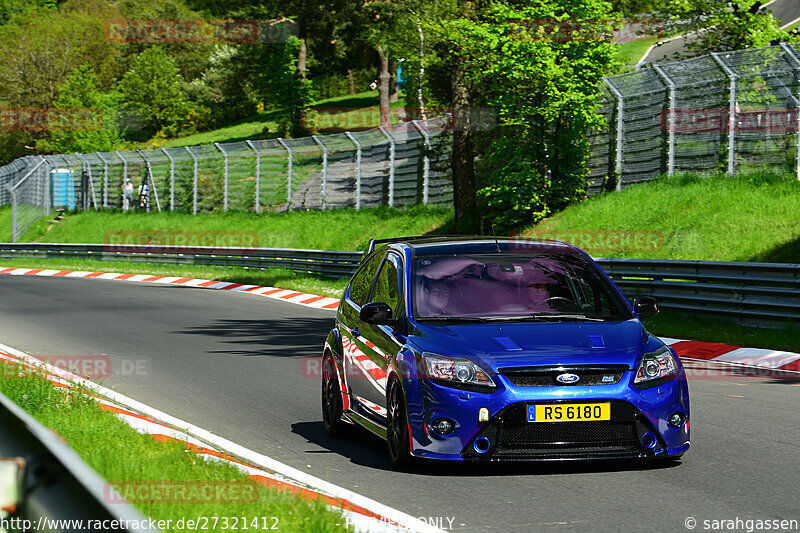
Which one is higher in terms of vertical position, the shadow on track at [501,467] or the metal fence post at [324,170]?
the shadow on track at [501,467]

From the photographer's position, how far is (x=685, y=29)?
35.8 m

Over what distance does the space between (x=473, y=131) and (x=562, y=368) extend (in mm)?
26097

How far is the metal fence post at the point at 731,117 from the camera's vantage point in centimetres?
2425

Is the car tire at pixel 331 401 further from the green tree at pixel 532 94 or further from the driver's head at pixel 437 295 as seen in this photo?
the green tree at pixel 532 94

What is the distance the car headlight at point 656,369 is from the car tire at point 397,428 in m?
1.47

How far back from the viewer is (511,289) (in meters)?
8.14

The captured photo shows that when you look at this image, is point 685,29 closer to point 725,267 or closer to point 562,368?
point 725,267

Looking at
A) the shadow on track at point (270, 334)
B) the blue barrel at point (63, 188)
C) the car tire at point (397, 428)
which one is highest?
the car tire at point (397, 428)

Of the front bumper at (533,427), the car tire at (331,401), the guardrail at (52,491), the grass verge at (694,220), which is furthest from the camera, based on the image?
the grass verge at (694,220)

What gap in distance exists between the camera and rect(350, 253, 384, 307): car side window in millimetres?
9203

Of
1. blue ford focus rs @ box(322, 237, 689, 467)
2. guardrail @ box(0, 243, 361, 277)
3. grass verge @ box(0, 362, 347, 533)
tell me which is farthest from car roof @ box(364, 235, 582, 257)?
guardrail @ box(0, 243, 361, 277)

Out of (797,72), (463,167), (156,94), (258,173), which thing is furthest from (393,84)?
(797,72)

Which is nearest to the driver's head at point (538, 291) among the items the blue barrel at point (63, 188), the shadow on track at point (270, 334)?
the shadow on track at point (270, 334)

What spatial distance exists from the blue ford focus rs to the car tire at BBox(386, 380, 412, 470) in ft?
0.04
